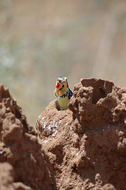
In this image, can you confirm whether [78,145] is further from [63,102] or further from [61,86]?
[61,86]

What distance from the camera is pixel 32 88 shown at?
72.0ft

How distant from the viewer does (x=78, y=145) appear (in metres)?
3.97

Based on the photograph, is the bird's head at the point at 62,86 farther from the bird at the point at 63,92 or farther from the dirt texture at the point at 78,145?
the dirt texture at the point at 78,145

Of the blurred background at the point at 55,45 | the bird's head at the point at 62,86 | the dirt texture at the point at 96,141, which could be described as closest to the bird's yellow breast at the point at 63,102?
the bird's head at the point at 62,86

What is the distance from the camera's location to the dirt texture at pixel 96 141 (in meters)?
3.80

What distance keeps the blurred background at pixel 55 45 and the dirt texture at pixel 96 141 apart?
16.0 metres

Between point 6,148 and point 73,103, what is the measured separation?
3.09ft

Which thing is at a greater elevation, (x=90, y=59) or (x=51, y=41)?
(x=51, y=41)

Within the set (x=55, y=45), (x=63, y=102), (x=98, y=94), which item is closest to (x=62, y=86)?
(x=63, y=102)

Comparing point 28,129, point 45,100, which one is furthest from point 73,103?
point 45,100

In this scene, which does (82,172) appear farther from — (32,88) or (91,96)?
(32,88)

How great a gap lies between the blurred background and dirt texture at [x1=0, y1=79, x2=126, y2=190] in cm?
1591

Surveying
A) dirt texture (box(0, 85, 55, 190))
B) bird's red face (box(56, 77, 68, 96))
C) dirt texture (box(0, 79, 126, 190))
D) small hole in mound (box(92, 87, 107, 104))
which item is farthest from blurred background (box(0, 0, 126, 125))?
dirt texture (box(0, 85, 55, 190))

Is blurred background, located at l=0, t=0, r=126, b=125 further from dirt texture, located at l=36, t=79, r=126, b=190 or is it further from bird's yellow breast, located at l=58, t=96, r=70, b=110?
dirt texture, located at l=36, t=79, r=126, b=190
